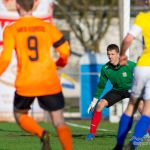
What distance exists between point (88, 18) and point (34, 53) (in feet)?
98.3

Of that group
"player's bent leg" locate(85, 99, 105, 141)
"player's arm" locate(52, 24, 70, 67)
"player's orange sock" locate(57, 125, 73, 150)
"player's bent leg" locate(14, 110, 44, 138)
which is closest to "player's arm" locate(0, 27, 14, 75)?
"player's arm" locate(52, 24, 70, 67)

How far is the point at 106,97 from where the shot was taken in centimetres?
1455

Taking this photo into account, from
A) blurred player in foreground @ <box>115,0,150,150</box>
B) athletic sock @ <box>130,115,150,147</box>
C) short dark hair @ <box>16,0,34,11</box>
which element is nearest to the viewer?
short dark hair @ <box>16,0,34,11</box>

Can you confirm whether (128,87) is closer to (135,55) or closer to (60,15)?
(135,55)

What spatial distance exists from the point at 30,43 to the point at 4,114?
1270 cm

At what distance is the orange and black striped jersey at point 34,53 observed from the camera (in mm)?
9711

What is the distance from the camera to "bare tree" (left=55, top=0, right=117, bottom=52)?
38125 millimetres

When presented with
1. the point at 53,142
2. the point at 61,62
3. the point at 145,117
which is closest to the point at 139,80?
the point at 145,117

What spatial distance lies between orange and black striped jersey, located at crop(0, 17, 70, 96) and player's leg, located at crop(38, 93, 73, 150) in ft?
0.27

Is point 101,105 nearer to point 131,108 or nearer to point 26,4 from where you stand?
point 131,108

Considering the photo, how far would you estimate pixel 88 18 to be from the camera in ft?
130

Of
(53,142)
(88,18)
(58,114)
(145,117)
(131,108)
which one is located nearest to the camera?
(58,114)

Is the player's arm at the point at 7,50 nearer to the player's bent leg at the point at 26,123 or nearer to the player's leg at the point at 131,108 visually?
the player's bent leg at the point at 26,123

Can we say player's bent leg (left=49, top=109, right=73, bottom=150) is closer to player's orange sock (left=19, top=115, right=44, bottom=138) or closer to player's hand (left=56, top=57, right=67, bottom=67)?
player's orange sock (left=19, top=115, right=44, bottom=138)
